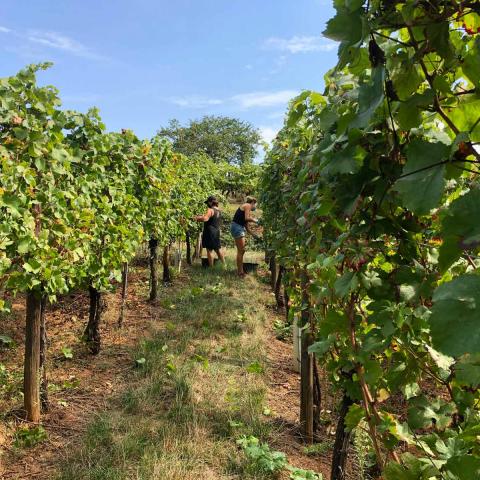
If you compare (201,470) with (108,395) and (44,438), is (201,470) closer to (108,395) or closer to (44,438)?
(44,438)

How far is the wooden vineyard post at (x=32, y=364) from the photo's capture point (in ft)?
11.3

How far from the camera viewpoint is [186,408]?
11.8 ft

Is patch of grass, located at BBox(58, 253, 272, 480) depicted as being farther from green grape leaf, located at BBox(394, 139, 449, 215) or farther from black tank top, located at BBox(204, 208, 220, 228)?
black tank top, located at BBox(204, 208, 220, 228)

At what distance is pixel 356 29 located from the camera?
68 centimetres

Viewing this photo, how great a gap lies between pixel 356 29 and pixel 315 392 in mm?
3571

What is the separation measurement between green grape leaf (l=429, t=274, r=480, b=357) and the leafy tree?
45330mm

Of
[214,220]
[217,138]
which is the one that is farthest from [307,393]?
[217,138]

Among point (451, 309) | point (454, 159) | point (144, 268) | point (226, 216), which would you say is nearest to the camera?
point (451, 309)

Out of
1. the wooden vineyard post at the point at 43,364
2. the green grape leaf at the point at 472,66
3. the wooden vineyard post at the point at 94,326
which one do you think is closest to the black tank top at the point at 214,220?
the wooden vineyard post at the point at 94,326

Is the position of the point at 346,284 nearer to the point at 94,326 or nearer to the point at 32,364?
the point at 32,364

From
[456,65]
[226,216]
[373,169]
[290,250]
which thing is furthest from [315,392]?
[226,216]

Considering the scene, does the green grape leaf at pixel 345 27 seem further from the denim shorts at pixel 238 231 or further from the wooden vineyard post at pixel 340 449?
the denim shorts at pixel 238 231

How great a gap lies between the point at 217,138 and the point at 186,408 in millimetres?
44518

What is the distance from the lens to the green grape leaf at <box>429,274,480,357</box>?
0.47 meters
